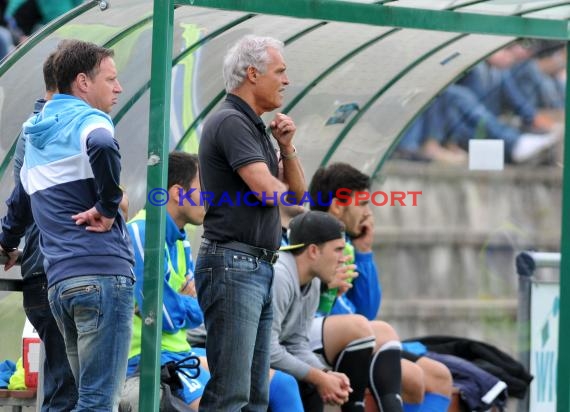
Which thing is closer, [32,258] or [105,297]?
[105,297]

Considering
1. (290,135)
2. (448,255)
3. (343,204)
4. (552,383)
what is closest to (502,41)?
(343,204)

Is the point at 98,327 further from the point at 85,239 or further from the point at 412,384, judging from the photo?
the point at 412,384

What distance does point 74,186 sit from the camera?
17.5 ft

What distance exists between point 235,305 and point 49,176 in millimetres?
917

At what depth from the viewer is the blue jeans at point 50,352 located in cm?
575

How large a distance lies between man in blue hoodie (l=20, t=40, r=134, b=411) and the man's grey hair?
702 millimetres

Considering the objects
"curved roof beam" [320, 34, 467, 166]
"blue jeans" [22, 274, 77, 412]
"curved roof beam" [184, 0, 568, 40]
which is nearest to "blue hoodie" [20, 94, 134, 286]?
"blue jeans" [22, 274, 77, 412]

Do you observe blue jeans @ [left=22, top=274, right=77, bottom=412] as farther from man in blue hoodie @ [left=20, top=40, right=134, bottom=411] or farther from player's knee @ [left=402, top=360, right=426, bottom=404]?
player's knee @ [left=402, top=360, right=426, bottom=404]

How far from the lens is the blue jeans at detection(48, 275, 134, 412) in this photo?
521cm

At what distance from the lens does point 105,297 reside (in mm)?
5223

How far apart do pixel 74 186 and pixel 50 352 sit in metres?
0.88

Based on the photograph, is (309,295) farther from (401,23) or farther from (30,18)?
(30,18)

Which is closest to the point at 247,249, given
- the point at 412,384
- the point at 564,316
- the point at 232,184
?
the point at 232,184

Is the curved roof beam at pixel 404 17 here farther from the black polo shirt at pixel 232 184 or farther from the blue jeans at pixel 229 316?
the blue jeans at pixel 229 316
